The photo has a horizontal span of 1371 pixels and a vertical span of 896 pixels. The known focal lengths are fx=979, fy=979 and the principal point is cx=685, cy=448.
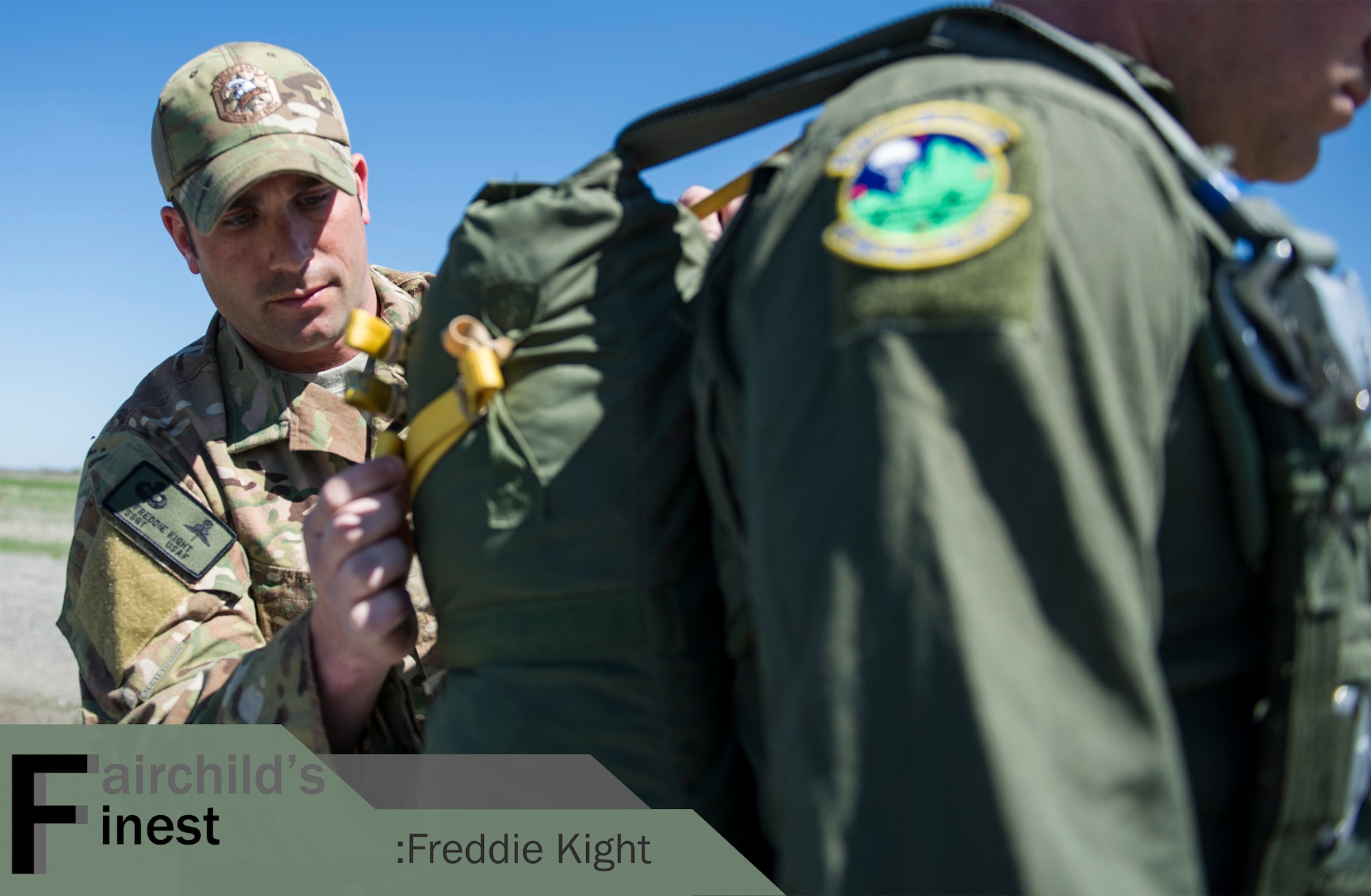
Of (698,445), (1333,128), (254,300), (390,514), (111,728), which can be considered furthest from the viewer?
(254,300)

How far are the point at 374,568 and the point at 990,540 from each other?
0.92m

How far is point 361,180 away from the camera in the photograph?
328cm

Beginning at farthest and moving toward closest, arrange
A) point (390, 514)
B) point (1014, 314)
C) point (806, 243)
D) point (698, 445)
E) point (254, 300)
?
point (254, 300) < point (390, 514) < point (698, 445) < point (806, 243) < point (1014, 314)

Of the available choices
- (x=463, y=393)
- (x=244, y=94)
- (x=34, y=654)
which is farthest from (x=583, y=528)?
(x=34, y=654)

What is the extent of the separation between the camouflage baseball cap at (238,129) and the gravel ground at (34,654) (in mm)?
3082

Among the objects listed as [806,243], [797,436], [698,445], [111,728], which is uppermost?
[806,243]

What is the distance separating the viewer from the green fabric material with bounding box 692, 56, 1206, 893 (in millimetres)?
720

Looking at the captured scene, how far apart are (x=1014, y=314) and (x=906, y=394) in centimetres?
10

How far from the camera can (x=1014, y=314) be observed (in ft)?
2.46

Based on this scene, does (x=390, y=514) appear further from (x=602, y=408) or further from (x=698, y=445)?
(x=698, y=445)

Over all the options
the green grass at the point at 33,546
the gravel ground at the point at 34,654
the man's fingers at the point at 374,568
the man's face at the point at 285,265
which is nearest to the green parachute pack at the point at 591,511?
the man's fingers at the point at 374,568

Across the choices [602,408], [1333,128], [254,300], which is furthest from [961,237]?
[254,300]

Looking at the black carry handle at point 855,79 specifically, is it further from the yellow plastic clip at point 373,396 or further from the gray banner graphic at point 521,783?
the gray banner graphic at point 521,783

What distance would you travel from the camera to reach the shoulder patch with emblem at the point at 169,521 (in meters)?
2.38
